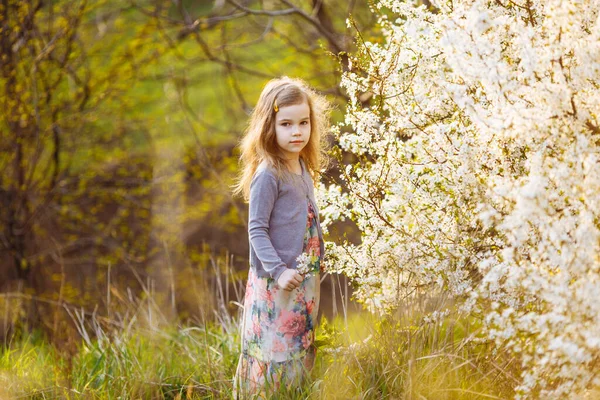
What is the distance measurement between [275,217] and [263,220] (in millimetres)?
82

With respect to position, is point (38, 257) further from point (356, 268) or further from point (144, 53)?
point (356, 268)

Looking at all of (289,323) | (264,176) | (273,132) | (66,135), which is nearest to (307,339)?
(289,323)

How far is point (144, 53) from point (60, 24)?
1.99 meters

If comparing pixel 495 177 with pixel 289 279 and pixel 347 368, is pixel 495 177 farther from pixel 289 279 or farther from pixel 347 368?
pixel 347 368

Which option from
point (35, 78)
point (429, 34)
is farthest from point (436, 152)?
point (35, 78)

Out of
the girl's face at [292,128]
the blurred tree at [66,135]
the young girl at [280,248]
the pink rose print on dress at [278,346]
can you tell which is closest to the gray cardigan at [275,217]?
the young girl at [280,248]

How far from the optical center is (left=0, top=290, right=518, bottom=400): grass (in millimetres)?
2521

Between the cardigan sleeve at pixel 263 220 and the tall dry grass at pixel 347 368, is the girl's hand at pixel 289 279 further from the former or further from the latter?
the tall dry grass at pixel 347 368

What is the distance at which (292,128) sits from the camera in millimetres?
2670

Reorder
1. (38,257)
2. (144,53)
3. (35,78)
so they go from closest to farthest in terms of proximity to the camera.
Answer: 1. (35,78)
2. (38,257)
3. (144,53)

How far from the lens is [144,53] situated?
26.4 feet

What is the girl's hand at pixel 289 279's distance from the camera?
8.14 ft

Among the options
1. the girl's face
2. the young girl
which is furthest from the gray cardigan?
the girl's face

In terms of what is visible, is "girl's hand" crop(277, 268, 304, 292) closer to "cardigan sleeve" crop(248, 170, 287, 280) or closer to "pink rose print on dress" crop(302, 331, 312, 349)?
"cardigan sleeve" crop(248, 170, 287, 280)
